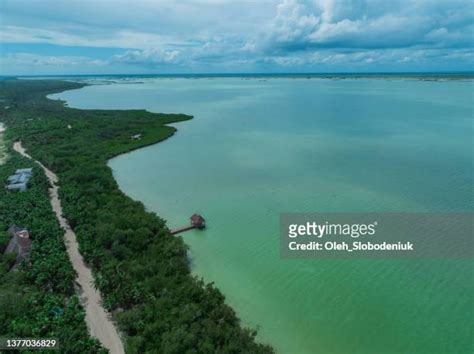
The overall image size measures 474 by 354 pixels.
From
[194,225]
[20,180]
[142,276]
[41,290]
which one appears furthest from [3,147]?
[142,276]

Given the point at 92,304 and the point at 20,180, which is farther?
the point at 20,180

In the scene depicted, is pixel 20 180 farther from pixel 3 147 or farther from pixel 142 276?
pixel 3 147

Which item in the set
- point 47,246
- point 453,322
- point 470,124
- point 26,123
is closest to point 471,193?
point 453,322

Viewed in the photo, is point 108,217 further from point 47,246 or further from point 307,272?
point 307,272

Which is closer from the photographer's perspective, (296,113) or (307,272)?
(307,272)

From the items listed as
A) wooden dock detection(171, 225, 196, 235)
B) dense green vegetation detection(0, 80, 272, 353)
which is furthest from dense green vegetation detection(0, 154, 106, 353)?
wooden dock detection(171, 225, 196, 235)

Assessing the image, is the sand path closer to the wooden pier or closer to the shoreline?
the wooden pier
